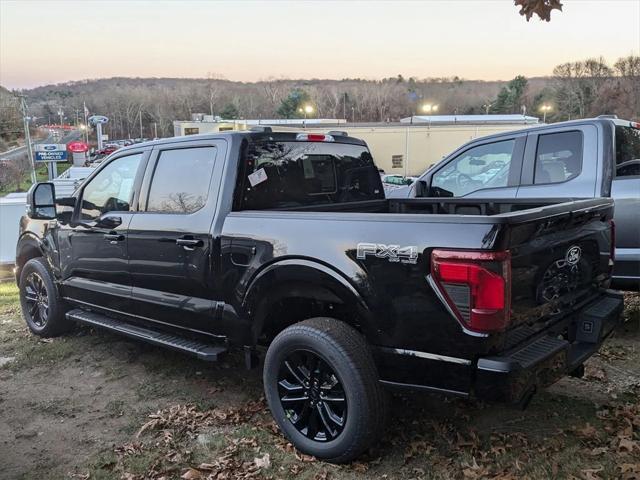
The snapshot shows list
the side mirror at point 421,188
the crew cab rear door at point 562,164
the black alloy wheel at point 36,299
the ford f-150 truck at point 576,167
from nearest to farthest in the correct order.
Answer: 1. the ford f-150 truck at point 576,167
2. the crew cab rear door at point 562,164
3. the black alloy wheel at point 36,299
4. the side mirror at point 421,188

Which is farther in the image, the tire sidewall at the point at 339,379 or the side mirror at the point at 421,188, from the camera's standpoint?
the side mirror at the point at 421,188

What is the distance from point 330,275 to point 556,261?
1226mm

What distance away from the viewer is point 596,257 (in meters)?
3.39

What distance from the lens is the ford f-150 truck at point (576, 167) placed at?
4609 millimetres

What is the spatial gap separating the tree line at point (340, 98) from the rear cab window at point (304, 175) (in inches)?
3935

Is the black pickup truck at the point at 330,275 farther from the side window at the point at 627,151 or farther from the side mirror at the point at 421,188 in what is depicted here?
the side mirror at the point at 421,188

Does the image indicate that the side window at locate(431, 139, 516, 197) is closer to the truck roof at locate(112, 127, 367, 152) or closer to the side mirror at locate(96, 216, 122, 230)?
the truck roof at locate(112, 127, 367, 152)

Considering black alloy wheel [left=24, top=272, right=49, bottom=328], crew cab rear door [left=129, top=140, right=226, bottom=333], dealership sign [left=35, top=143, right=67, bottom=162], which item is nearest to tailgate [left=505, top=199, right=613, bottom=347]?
crew cab rear door [left=129, top=140, right=226, bottom=333]

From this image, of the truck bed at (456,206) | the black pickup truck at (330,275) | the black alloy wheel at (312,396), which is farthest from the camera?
the truck bed at (456,206)

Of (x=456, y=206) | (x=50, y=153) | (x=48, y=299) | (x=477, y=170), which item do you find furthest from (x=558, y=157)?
(x=50, y=153)

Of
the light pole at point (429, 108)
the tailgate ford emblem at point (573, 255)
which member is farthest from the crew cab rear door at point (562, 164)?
the light pole at point (429, 108)

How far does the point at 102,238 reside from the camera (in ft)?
14.7

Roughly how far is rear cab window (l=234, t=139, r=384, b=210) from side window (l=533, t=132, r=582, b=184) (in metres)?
1.73

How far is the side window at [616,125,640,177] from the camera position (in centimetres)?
484
